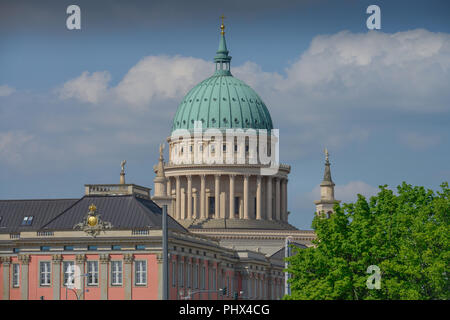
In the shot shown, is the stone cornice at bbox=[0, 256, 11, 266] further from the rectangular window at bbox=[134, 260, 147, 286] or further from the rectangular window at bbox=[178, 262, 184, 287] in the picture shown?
the rectangular window at bbox=[178, 262, 184, 287]

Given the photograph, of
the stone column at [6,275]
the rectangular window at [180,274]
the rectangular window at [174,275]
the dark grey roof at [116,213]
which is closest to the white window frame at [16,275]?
the stone column at [6,275]

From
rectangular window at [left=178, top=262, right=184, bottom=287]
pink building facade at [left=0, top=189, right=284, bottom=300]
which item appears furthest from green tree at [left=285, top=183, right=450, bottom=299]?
rectangular window at [left=178, top=262, right=184, bottom=287]

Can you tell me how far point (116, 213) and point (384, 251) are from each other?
2279 inches

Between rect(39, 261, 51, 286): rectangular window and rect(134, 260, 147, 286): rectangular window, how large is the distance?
10828 millimetres

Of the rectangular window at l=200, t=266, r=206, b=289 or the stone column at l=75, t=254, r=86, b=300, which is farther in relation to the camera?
the rectangular window at l=200, t=266, r=206, b=289

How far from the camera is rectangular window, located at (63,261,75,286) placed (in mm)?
140000

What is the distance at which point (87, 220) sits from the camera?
14262 centimetres

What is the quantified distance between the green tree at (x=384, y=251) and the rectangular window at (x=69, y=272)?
Result: 4746cm

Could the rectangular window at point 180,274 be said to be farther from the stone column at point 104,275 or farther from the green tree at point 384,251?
the green tree at point 384,251

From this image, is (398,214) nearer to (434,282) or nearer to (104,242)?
(434,282)

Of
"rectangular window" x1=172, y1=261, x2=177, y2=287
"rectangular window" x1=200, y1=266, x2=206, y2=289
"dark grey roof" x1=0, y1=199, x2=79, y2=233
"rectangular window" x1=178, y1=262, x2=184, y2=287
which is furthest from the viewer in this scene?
"dark grey roof" x1=0, y1=199, x2=79, y2=233

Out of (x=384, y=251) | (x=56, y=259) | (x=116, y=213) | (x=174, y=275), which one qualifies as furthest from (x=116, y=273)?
(x=384, y=251)
